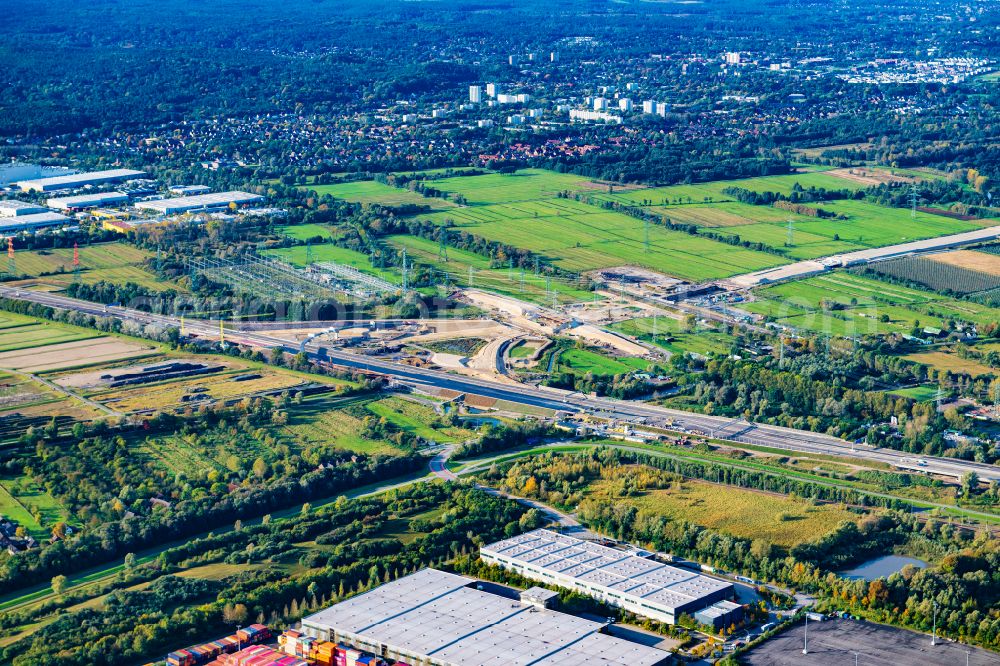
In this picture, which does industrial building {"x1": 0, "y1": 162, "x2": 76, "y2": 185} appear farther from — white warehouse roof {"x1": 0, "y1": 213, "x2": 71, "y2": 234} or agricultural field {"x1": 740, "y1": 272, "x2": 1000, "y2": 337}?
agricultural field {"x1": 740, "y1": 272, "x2": 1000, "y2": 337}

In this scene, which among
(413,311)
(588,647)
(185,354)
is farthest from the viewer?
(413,311)

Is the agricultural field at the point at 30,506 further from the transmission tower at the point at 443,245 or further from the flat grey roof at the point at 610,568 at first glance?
the transmission tower at the point at 443,245

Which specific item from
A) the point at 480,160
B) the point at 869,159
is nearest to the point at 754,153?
the point at 869,159

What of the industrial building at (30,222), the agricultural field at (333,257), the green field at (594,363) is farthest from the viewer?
the industrial building at (30,222)

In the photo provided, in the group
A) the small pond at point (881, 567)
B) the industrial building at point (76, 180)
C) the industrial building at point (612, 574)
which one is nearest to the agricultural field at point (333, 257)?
the industrial building at point (76, 180)

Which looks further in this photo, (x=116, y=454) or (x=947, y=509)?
(x=116, y=454)

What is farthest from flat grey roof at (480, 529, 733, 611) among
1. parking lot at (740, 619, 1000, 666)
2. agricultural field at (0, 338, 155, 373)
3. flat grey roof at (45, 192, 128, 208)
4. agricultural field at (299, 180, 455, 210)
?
flat grey roof at (45, 192, 128, 208)

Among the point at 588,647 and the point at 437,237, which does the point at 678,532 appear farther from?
the point at 437,237
